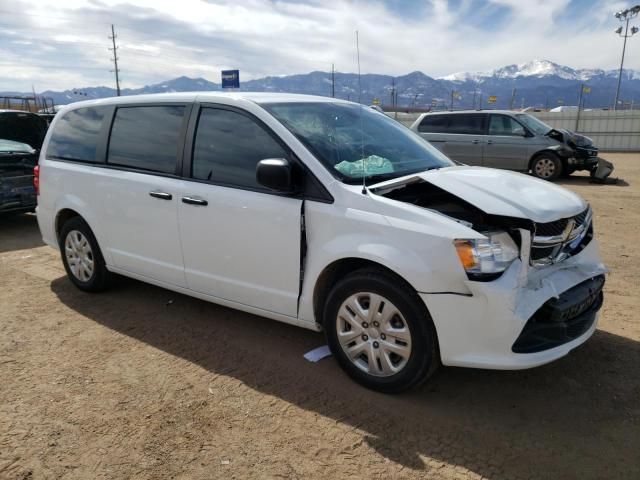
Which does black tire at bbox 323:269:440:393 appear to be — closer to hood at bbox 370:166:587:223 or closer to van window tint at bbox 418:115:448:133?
hood at bbox 370:166:587:223

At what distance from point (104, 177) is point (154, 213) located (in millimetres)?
768

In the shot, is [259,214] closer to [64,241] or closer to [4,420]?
[4,420]

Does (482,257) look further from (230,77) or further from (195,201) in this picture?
(230,77)

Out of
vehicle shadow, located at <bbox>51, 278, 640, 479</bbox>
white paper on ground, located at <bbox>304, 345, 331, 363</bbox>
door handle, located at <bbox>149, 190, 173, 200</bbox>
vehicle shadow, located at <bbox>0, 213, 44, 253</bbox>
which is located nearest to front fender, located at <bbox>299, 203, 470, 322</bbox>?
white paper on ground, located at <bbox>304, 345, 331, 363</bbox>

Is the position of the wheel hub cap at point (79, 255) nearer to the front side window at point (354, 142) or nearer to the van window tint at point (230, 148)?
the van window tint at point (230, 148)

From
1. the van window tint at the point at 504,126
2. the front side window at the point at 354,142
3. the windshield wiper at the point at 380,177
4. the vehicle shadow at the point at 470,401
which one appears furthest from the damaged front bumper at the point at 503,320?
the van window tint at the point at 504,126

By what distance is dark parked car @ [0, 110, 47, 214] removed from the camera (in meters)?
7.81

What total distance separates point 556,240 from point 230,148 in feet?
7.48

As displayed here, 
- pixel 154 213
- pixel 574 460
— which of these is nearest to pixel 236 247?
pixel 154 213

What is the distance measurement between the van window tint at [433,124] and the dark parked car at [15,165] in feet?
31.5

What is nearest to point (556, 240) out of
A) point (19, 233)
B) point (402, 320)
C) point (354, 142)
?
point (402, 320)

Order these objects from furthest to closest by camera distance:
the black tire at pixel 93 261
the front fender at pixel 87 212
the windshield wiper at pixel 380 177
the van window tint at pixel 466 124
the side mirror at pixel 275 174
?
the van window tint at pixel 466 124 < the black tire at pixel 93 261 < the front fender at pixel 87 212 < the windshield wiper at pixel 380 177 < the side mirror at pixel 275 174

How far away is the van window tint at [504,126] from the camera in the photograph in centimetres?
1298

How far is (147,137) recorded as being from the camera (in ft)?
13.9
